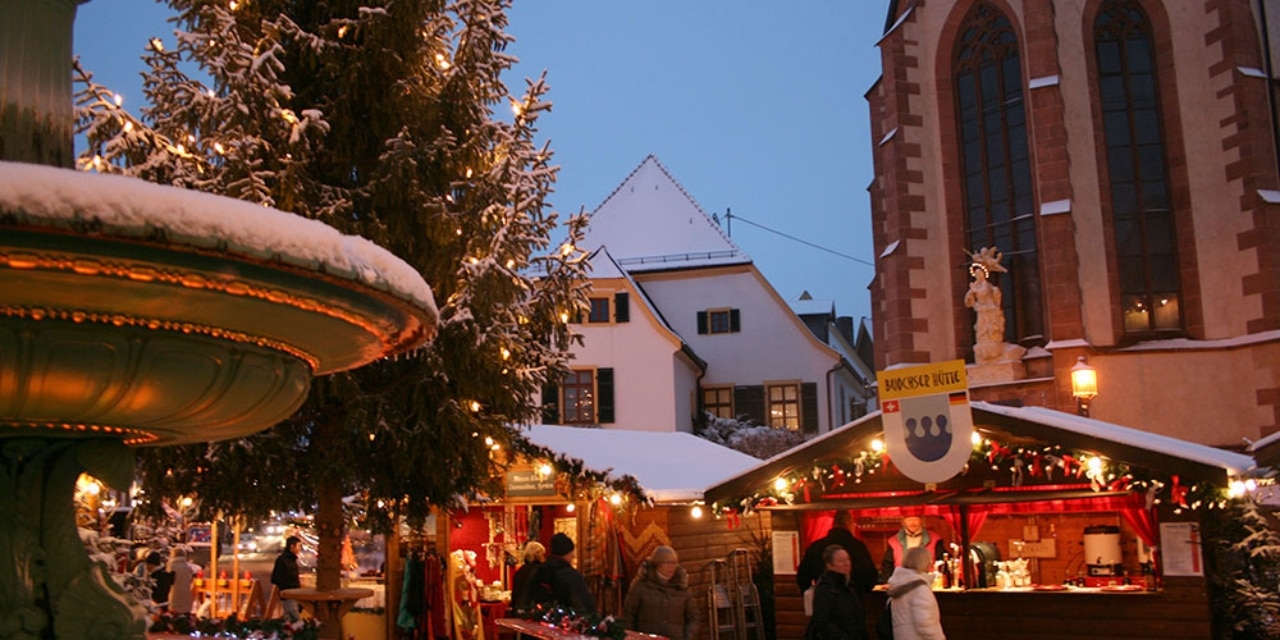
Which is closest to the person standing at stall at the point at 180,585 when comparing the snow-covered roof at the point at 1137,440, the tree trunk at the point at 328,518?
the tree trunk at the point at 328,518

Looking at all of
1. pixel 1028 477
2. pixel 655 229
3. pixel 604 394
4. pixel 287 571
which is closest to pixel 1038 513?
pixel 1028 477

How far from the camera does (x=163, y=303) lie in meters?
3.55

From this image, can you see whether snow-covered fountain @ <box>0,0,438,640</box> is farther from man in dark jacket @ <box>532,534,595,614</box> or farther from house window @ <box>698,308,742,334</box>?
house window @ <box>698,308,742,334</box>

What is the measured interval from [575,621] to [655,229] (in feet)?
103

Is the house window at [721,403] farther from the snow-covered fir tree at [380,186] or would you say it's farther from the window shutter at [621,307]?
the snow-covered fir tree at [380,186]

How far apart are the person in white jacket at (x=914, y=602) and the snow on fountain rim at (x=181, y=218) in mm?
4998

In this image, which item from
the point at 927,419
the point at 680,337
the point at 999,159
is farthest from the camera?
the point at 680,337

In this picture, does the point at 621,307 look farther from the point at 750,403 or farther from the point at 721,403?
the point at 750,403

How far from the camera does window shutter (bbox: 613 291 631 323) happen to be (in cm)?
3394

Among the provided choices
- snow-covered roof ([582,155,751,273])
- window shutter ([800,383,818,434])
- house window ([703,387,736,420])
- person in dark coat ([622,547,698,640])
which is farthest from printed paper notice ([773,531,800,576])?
snow-covered roof ([582,155,751,273])

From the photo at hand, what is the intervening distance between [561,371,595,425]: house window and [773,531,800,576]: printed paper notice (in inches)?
769

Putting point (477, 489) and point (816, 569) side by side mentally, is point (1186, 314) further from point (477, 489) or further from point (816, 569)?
point (477, 489)

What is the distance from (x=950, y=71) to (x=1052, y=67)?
271 cm

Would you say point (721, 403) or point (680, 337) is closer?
point (680, 337)
